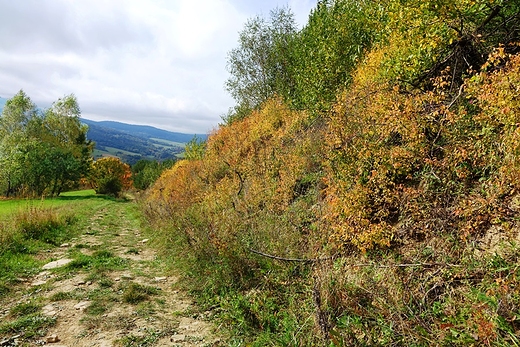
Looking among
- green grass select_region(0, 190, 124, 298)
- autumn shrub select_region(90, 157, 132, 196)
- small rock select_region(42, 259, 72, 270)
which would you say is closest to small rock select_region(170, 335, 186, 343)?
green grass select_region(0, 190, 124, 298)

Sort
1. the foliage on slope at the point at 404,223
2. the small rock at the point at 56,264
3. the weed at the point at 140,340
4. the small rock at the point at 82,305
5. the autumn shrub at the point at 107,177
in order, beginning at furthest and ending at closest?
the autumn shrub at the point at 107,177 → the small rock at the point at 56,264 → the small rock at the point at 82,305 → the weed at the point at 140,340 → the foliage on slope at the point at 404,223

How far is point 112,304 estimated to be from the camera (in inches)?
199

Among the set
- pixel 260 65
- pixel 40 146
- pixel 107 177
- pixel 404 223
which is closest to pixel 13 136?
pixel 40 146

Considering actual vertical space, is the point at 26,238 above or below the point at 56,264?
below

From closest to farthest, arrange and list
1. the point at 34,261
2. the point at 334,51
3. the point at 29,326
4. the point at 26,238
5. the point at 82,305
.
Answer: the point at 29,326 → the point at 82,305 → the point at 34,261 → the point at 26,238 → the point at 334,51

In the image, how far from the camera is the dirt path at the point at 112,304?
3984mm

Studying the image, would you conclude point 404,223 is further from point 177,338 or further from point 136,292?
point 136,292

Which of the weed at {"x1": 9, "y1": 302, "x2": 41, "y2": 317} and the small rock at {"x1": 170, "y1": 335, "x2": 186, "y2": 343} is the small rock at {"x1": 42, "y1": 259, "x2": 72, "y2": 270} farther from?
the small rock at {"x1": 170, "y1": 335, "x2": 186, "y2": 343}

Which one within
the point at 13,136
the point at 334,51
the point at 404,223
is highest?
the point at 334,51

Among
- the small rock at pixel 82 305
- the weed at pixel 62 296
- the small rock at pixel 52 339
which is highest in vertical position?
the small rock at pixel 52 339

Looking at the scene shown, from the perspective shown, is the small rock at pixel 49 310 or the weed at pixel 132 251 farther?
the weed at pixel 132 251

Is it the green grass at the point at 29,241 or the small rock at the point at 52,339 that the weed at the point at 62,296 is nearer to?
the green grass at the point at 29,241

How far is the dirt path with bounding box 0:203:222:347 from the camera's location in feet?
13.1

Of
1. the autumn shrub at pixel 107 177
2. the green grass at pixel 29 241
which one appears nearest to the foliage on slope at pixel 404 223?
the green grass at pixel 29 241
